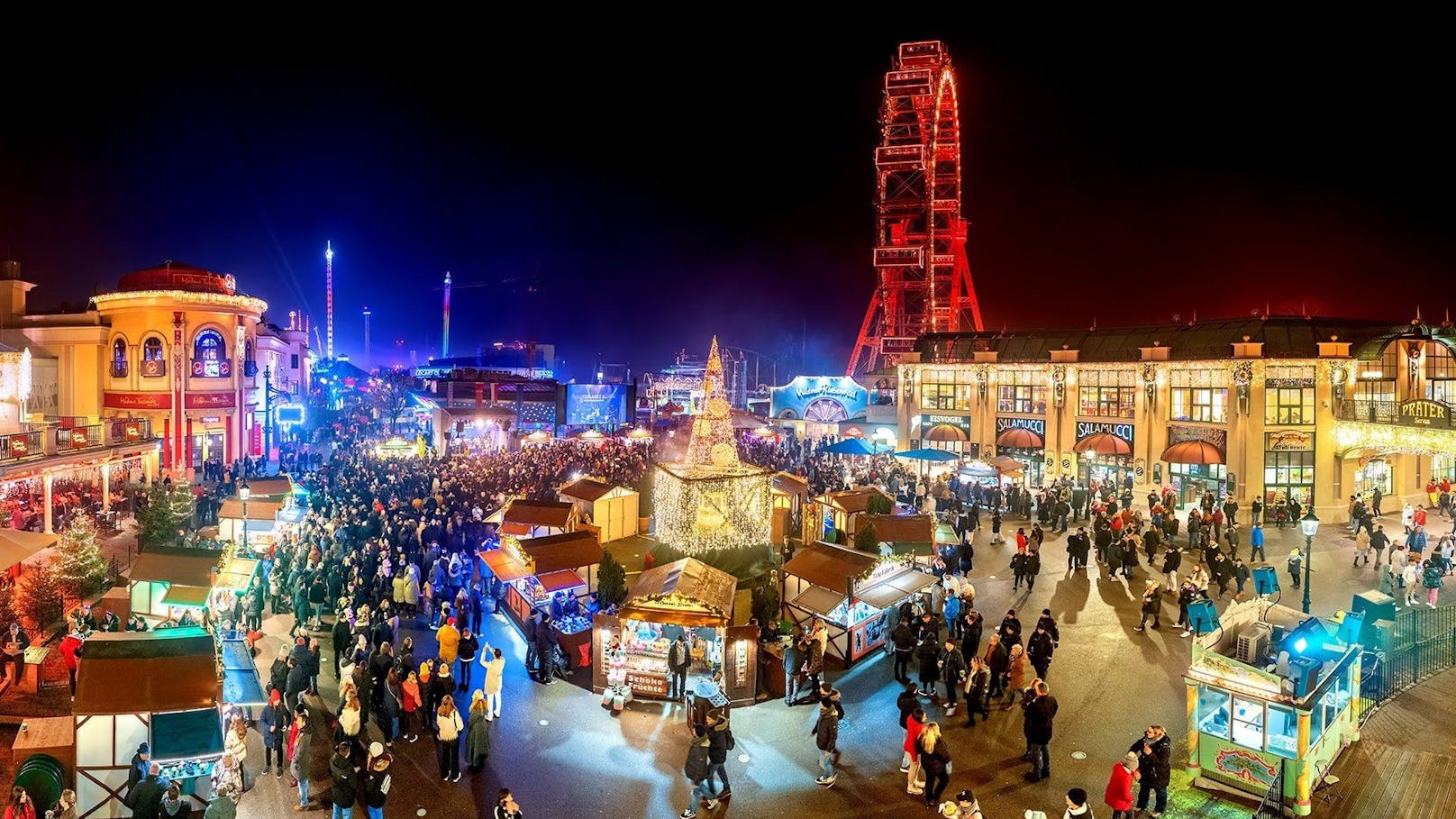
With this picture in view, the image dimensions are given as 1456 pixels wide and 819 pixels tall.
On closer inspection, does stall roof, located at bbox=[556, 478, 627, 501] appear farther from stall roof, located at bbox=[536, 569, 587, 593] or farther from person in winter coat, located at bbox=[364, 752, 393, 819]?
person in winter coat, located at bbox=[364, 752, 393, 819]

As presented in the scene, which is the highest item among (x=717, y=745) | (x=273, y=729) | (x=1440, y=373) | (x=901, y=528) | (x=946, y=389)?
(x=1440, y=373)

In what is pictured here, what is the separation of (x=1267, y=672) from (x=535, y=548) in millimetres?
11539

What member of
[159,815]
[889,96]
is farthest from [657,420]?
[159,815]

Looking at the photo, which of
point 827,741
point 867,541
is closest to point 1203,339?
point 867,541

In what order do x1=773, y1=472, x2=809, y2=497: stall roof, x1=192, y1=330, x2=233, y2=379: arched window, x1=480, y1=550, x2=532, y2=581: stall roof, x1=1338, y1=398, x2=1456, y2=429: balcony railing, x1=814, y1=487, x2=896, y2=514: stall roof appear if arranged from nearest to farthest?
x1=480, y1=550, x2=532, y2=581: stall roof < x1=814, y1=487, x2=896, y2=514: stall roof < x1=773, y1=472, x2=809, y2=497: stall roof < x1=1338, y1=398, x2=1456, y2=429: balcony railing < x1=192, y1=330, x2=233, y2=379: arched window

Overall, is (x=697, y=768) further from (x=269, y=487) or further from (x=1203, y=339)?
(x=1203, y=339)

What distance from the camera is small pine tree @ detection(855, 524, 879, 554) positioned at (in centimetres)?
1619

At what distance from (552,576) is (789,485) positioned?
8.24 meters

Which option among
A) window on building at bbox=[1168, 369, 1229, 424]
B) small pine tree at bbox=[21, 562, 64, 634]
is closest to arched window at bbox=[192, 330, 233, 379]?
small pine tree at bbox=[21, 562, 64, 634]

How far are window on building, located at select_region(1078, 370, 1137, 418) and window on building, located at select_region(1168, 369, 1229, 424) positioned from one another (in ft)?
4.62

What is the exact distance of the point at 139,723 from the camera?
26.8ft

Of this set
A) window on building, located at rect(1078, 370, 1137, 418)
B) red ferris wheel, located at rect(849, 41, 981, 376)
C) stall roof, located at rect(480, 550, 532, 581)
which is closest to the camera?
stall roof, located at rect(480, 550, 532, 581)

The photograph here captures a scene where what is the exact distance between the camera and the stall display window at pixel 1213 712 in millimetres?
8711

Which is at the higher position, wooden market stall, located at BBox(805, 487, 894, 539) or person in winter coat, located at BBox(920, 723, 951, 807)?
wooden market stall, located at BBox(805, 487, 894, 539)
